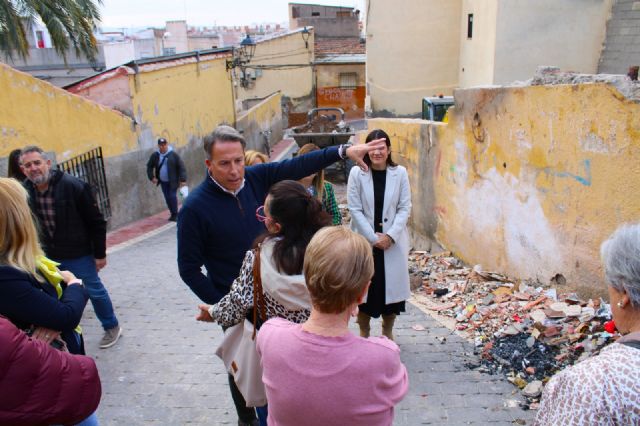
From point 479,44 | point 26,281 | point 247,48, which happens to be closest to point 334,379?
point 26,281

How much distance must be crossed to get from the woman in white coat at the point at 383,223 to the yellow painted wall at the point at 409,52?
20301 mm

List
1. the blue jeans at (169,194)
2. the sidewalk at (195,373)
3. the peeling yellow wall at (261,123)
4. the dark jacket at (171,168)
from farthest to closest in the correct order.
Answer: the peeling yellow wall at (261,123), the blue jeans at (169,194), the dark jacket at (171,168), the sidewalk at (195,373)

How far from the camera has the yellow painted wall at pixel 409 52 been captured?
22312 mm

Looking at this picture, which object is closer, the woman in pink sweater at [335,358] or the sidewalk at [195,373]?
Answer: the woman in pink sweater at [335,358]

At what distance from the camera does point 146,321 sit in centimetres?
514

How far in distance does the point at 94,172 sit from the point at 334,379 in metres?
9.83

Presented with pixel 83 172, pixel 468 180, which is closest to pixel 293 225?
pixel 468 180

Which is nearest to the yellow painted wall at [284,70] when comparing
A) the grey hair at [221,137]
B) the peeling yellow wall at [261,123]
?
the peeling yellow wall at [261,123]

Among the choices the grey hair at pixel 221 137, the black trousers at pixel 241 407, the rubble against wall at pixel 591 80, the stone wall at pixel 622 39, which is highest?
the stone wall at pixel 622 39

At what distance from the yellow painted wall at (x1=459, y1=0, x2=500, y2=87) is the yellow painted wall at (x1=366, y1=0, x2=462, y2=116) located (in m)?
0.99

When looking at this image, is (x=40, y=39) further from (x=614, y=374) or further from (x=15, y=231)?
(x=614, y=374)

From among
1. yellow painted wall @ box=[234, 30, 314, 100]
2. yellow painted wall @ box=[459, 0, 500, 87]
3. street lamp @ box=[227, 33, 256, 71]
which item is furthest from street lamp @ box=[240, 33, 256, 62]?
yellow painted wall @ box=[459, 0, 500, 87]

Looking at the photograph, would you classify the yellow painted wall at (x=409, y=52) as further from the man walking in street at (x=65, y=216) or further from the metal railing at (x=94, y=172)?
the man walking in street at (x=65, y=216)

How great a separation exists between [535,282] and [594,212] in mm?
1084
